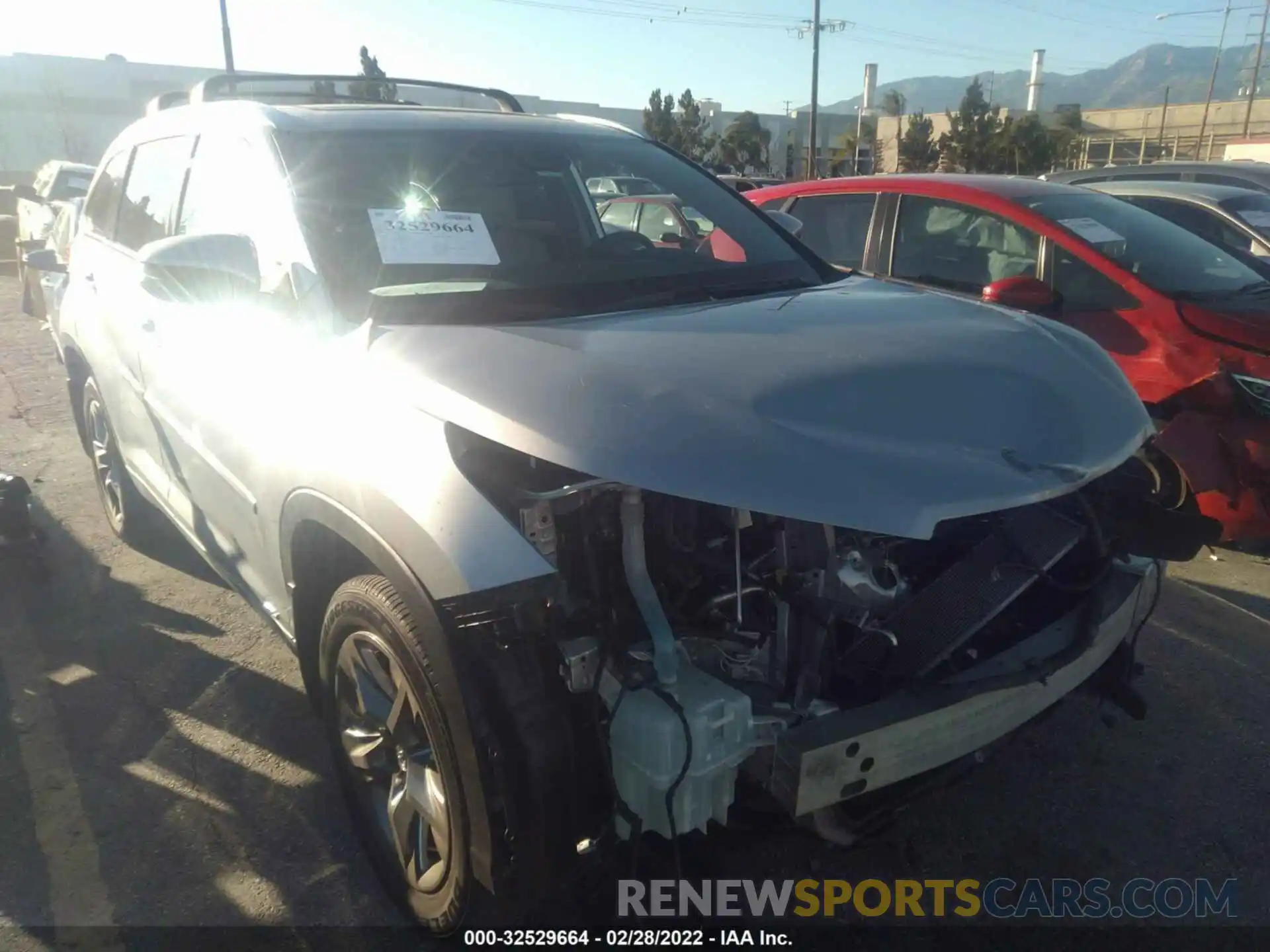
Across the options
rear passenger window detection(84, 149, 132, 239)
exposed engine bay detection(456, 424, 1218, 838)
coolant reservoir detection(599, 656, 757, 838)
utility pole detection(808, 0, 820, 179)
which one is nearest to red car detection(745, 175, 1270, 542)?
exposed engine bay detection(456, 424, 1218, 838)

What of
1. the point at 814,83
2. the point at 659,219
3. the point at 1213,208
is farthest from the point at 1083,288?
the point at 814,83

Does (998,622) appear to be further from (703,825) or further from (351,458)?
(351,458)

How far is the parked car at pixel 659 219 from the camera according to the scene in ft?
11.1

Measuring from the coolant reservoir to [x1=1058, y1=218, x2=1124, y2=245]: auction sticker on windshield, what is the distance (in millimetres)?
3950

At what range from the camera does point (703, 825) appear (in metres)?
1.80

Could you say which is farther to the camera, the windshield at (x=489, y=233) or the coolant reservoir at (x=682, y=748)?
the windshield at (x=489, y=233)

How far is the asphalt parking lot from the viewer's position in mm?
2457

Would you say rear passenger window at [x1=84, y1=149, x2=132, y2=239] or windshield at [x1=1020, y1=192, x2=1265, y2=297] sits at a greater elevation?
rear passenger window at [x1=84, y1=149, x2=132, y2=239]

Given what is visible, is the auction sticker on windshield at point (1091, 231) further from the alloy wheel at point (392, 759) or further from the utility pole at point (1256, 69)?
the utility pole at point (1256, 69)

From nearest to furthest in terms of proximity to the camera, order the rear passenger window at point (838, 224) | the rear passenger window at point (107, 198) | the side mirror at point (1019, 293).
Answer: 1. the side mirror at point (1019, 293)
2. the rear passenger window at point (107, 198)
3. the rear passenger window at point (838, 224)

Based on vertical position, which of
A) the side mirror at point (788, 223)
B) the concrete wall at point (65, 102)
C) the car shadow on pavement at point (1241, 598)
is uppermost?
the concrete wall at point (65, 102)

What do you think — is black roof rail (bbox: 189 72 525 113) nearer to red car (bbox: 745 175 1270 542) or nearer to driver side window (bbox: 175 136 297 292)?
driver side window (bbox: 175 136 297 292)

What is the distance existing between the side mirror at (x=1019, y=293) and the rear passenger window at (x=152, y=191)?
10.9 ft

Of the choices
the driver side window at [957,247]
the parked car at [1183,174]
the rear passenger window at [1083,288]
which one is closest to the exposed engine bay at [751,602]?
the rear passenger window at [1083,288]
